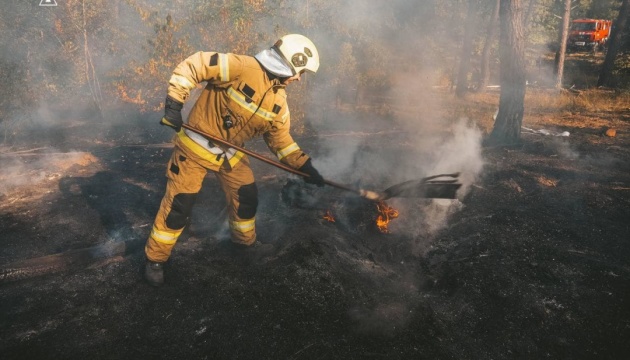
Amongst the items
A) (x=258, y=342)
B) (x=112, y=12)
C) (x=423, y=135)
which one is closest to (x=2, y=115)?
(x=112, y=12)

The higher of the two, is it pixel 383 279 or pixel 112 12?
pixel 112 12

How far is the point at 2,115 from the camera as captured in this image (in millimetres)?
8359

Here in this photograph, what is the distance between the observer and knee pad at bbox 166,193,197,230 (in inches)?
126

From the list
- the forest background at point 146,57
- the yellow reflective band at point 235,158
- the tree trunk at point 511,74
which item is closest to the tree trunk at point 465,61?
the forest background at point 146,57

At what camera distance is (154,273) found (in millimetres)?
3242

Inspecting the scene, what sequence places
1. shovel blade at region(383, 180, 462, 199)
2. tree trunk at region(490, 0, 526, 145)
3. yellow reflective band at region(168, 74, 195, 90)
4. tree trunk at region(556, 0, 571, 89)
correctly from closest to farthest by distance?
yellow reflective band at region(168, 74, 195, 90), shovel blade at region(383, 180, 462, 199), tree trunk at region(490, 0, 526, 145), tree trunk at region(556, 0, 571, 89)

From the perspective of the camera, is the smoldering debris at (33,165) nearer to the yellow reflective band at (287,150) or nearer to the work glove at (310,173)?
the yellow reflective band at (287,150)

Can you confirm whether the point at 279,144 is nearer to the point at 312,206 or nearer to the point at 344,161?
the point at 312,206

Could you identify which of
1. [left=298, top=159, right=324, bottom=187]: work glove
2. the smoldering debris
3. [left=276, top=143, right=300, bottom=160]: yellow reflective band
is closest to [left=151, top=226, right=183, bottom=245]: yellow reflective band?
[left=276, top=143, right=300, bottom=160]: yellow reflective band

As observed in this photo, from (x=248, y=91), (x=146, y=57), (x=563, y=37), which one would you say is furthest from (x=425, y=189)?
(x=563, y=37)

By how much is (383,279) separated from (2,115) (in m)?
9.70

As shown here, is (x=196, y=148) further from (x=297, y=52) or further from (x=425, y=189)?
(x=425, y=189)

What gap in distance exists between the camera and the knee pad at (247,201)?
366 cm

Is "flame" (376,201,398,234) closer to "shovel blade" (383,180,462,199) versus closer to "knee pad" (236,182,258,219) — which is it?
"shovel blade" (383,180,462,199)
